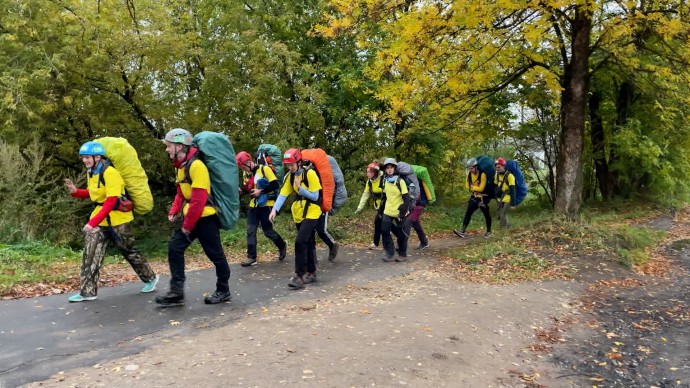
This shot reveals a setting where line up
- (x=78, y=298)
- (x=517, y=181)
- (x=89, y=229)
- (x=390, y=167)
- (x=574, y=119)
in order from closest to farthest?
(x=89, y=229) < (x=78, y=298) < (x=390, y=167) < (x=574, y=119) < (x=517, y=181)

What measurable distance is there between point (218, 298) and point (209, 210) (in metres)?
1.20

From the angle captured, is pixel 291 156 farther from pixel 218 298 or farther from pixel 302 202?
pixel 218 298

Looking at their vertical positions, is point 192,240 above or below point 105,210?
below

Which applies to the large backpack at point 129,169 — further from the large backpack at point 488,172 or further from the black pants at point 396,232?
the large backpack at point 488,172

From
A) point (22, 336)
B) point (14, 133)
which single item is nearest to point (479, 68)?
point (22, 336)

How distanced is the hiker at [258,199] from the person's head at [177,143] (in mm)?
2953

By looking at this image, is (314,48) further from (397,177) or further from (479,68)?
(397,177)

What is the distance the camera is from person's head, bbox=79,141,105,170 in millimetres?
5883

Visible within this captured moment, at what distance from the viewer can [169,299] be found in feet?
20.5

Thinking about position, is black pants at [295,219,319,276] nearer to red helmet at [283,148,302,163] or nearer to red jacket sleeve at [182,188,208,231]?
red helmet at [283,148,302,163]

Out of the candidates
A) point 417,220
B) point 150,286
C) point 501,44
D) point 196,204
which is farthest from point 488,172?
point 196,204

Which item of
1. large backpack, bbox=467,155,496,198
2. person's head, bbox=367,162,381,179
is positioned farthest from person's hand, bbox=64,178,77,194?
large backpack, bbox=467,155,496,198

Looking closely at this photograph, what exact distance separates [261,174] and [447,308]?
3.96 metres

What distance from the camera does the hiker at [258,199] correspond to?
884cm
